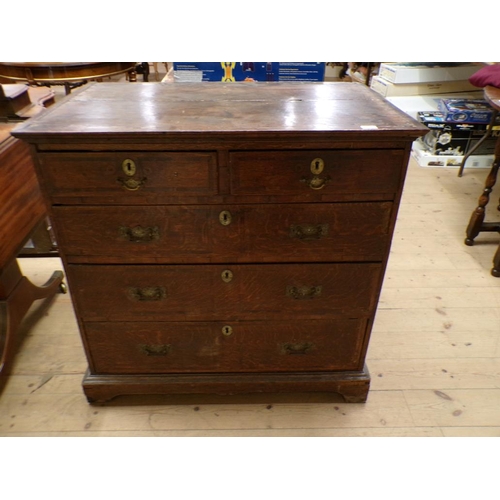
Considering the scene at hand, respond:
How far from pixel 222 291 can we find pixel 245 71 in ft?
5.18

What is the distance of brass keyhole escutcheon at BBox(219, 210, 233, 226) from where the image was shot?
3.59 ft

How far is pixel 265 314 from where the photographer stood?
4.21ft

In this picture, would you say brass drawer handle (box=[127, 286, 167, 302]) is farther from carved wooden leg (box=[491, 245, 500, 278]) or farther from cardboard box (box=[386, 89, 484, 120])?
cardboard box (box=[386, 89, 484, 120])

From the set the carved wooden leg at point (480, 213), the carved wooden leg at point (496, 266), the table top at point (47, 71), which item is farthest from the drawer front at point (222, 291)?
the table top at point (47, 71)

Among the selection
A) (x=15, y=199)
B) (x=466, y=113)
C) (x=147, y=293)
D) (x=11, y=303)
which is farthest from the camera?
(x=466, y=113)

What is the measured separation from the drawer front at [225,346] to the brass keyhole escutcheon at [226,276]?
173mm

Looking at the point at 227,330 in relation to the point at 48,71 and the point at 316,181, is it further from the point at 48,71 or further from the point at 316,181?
the point at 48,71

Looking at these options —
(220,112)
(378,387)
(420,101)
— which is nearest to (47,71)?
(220,112)

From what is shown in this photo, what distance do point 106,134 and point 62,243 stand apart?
349mm

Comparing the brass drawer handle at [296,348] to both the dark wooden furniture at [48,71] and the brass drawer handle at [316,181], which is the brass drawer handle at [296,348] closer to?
the brass drawer handle at [316,181]

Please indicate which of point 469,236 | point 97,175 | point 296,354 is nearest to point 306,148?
point 97,175

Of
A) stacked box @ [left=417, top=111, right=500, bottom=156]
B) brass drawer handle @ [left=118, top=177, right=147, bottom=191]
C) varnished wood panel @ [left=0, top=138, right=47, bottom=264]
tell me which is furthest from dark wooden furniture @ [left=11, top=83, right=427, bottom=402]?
stacked box @ [left=417, top=111, right=500, bottom=156]

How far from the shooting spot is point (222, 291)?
4.05 ft

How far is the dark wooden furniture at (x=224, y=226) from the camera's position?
1.01 meters
